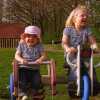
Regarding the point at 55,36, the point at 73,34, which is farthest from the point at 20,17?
the point at 73,34

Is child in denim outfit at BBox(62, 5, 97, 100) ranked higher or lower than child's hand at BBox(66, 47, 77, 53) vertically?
higher

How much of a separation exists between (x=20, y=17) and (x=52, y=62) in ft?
138

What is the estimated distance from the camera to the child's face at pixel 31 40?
717 cm

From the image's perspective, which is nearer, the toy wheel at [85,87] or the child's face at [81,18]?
the toy wheel at [85,87]

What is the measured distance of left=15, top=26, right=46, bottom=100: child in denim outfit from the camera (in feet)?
23.2

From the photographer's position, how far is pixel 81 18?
23.7 ft

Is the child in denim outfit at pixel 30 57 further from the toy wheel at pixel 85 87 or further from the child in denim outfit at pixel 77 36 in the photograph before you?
the toy wheel at pixel 85 87

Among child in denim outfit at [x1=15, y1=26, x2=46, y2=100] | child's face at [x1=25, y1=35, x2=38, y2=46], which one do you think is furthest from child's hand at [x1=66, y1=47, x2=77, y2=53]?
child's face at [x1=25, y1=35, x2=38, y2=46]

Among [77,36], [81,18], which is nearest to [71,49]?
[77,36]

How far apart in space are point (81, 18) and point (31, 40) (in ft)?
2.79

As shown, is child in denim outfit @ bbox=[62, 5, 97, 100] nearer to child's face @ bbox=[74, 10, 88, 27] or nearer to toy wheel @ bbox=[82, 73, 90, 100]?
child's face @ bbox=[74, 10, 88, 27]

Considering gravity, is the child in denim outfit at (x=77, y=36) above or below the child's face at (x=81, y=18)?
below

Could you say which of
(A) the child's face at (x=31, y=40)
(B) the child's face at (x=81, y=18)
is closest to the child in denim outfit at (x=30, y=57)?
(A) the child's face at (x=31, y=40)

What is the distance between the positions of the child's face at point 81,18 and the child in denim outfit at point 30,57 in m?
0.64
